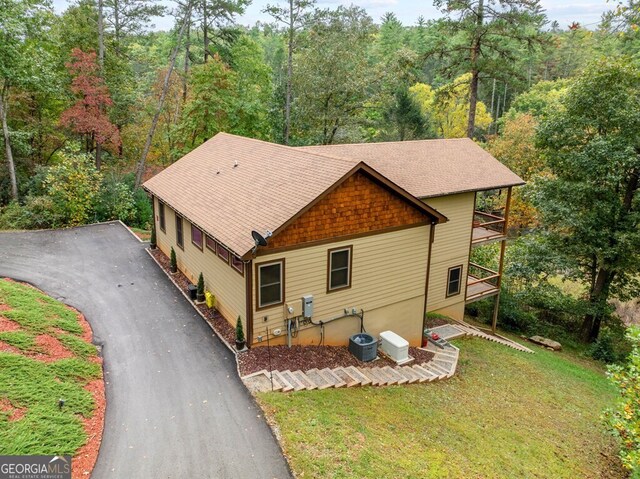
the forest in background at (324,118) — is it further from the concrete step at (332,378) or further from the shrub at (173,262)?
the concrete step at (332,378)

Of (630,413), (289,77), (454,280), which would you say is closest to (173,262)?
(454,280)

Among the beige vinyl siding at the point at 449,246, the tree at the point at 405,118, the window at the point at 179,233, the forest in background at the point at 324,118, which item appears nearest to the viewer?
the window at the point at 179,233

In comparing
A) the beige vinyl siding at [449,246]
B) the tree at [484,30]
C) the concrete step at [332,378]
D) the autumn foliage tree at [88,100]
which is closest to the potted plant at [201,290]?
the concrete step at [332,378]

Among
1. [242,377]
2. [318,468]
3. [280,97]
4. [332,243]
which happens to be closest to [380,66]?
[280,97]

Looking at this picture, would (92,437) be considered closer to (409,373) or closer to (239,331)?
(239,331)

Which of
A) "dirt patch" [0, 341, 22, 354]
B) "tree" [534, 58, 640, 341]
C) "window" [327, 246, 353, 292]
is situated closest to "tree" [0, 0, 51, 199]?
"dirt patch" [0, 341, 22, 354]

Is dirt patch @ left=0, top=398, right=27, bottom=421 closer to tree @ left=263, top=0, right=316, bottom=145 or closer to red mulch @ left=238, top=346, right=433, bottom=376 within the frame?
red mulch @ left=238, top=346, right=433, bottom=376
